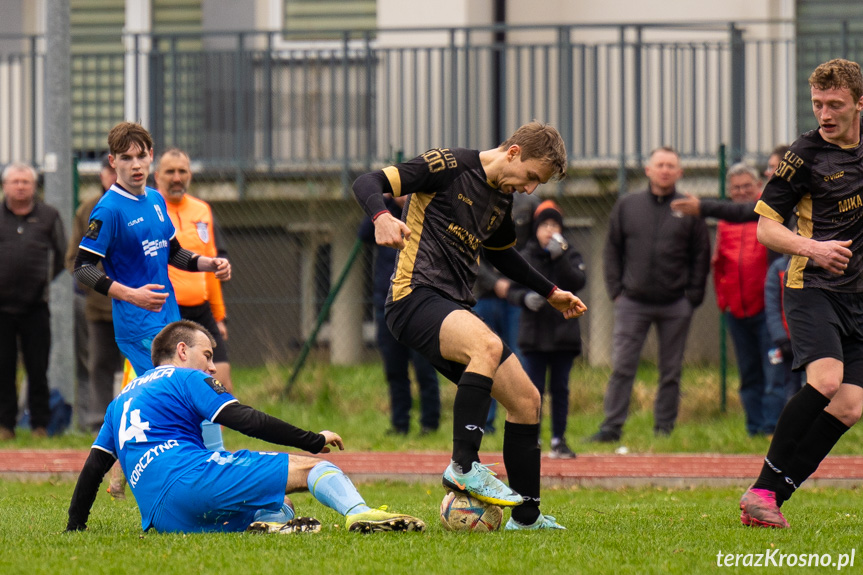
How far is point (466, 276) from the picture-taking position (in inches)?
244

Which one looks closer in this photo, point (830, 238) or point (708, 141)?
point (830, 238)

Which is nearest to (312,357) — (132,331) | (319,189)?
(319,189)

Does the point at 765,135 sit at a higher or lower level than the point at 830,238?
higher

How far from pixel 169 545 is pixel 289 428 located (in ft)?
2.39

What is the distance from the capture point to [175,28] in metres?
16.9

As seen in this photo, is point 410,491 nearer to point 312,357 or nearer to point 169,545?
point 169,545

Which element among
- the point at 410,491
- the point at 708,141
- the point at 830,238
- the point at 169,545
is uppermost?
the point at 708,141

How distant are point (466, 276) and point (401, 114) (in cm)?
878

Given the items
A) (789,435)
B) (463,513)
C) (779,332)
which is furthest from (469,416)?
(779,332)

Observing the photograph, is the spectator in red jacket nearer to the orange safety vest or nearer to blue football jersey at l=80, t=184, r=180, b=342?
the orange safety vest

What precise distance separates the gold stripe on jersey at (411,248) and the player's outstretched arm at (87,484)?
63.1 inches

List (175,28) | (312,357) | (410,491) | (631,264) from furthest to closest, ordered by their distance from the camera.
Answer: (175,28)
(312,357)
(631,264)
(410,491)

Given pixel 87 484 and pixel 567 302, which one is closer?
pixel 87 484

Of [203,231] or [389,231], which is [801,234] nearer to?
[389,231]
